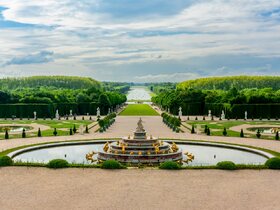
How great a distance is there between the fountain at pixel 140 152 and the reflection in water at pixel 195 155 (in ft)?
5.41

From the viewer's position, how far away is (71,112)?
272 ft

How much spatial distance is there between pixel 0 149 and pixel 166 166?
16.3 m

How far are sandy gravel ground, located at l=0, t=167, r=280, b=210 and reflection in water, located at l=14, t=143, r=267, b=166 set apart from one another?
5428mm

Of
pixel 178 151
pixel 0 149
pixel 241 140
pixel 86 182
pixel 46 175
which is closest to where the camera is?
pixel 86 182

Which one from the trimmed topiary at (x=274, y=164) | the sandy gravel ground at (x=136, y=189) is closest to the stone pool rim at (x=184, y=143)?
the trimmed topiary at (x=274, y=164)

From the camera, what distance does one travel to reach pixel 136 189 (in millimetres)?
19688

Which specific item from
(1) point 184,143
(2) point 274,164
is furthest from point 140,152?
(1) point 184,143

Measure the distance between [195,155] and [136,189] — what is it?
44.3ft

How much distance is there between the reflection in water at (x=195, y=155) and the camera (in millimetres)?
29844

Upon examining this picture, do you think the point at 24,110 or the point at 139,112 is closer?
the point at 24,110

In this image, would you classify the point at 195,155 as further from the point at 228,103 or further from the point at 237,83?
the point at 237,83

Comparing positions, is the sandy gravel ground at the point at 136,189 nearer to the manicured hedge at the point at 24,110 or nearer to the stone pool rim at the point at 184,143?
the stone pool rim at the point at 184,143

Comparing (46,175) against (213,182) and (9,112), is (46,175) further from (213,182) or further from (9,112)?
(9,112)

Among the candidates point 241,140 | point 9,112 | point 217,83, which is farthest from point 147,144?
point 217,83
